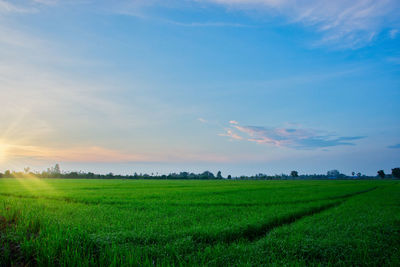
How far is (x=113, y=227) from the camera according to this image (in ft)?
24.2

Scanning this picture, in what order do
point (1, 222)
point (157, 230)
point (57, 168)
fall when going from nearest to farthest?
point (157, 230), point (1, 222), point (57, 168)

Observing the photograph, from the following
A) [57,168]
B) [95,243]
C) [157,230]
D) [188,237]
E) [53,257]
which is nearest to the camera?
[53,257]

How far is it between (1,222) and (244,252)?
26.8ft

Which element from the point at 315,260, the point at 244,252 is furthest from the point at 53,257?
the point at 315,260

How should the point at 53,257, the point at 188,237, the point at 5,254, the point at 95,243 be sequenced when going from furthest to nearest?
the point at 188,237, the point at 95,243, the point at 5,254, the point at 53,257

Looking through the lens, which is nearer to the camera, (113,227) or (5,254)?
(5,254)

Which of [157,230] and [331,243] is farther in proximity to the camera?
[157,230]

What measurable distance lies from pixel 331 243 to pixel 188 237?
3510mm

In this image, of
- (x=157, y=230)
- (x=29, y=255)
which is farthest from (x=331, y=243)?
(x=29, y=255)

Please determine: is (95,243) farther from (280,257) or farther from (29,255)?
(280,257)

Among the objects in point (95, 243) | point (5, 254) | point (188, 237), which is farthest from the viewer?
point (188, 237)

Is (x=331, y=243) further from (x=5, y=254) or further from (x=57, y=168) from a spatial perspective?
(x=57, y=168)

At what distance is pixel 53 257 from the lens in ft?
16.4

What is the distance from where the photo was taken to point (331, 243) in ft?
19.6
